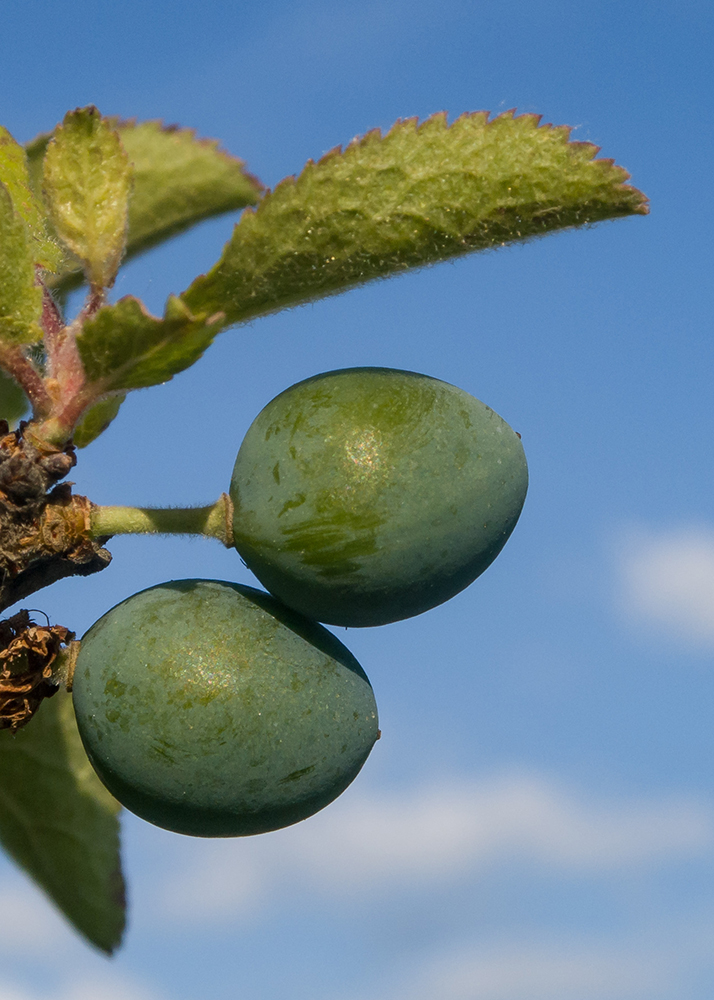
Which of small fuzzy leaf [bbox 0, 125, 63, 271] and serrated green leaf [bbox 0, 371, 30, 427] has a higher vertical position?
small fuzzy leaf [bbox 0, 125, 63, 271]

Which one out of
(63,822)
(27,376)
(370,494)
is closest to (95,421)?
(27,376)

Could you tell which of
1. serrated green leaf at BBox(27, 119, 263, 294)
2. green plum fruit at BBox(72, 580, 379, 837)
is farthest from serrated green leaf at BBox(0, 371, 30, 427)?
green plum fruit at BBox(72, 580, 379, 837)

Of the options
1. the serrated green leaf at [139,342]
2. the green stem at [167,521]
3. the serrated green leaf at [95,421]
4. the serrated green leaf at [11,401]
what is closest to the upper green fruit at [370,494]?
the green stem at [167,521]

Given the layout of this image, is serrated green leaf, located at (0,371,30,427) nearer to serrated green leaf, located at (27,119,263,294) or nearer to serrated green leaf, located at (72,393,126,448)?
serrated green leaf, located at (27,119,263,294)

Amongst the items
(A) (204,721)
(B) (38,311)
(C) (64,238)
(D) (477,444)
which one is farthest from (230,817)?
(C) (64,238)

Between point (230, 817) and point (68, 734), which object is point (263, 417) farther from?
point (68, 734)

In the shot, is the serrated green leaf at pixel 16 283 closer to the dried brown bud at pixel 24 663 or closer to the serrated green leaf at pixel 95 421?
the serrated green leaf at pixel 95 421
